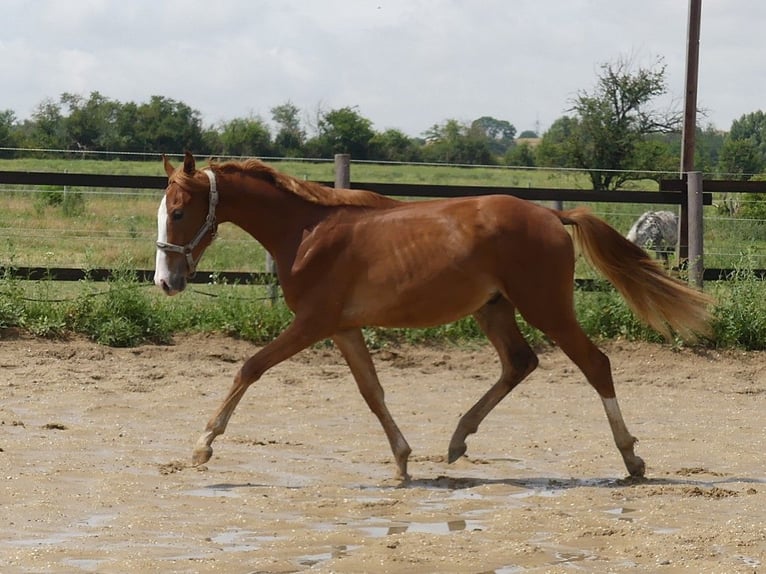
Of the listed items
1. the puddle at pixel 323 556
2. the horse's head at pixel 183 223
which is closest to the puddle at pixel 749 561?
the puddle at pixel 323 556

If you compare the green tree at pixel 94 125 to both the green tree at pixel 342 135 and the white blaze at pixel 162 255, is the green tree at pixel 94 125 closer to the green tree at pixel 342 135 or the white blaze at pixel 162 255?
the green tree at pixel 342 135

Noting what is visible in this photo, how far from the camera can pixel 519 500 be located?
19.3 feet

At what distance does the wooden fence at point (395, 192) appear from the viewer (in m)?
10.9

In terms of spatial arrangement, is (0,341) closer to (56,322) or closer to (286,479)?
(56,322)

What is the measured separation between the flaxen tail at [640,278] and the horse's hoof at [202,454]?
2383mm

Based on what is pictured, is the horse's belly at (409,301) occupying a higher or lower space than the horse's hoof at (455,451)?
higher

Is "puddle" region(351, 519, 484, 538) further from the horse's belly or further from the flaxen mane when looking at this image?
the flaxen mane

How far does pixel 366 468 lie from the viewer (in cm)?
671

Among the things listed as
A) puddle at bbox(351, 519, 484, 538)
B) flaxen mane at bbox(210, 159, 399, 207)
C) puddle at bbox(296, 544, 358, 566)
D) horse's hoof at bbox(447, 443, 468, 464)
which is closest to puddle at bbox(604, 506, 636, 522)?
puddle at bbox(351, 519, 484, 538)

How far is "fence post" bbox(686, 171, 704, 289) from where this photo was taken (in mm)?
11023

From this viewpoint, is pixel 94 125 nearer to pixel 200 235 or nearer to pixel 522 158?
pixel 522 158

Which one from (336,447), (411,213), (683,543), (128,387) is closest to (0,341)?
(128,387)

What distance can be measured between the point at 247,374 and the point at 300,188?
3.79 feet

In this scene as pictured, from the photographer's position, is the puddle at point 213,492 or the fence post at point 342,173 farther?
the fence post at point 342,173
